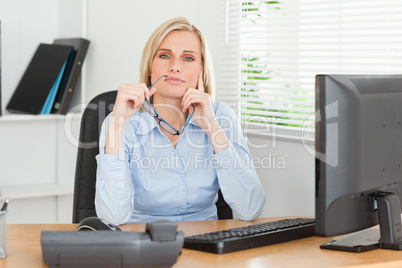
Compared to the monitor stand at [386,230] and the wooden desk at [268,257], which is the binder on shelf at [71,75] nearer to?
the wooden desk at [268,257]

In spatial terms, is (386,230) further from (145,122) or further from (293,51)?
(293,51)

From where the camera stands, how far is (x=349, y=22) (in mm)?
2236

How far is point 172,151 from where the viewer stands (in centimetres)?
211

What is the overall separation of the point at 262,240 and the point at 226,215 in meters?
0.67

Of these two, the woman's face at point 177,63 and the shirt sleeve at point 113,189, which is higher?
the woman's face at point 177,63

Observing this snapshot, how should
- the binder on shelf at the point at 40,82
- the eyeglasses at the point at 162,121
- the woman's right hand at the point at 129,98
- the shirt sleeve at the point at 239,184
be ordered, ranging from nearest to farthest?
1. the woman's right hand at the point at 129,98
2. the shirt sleeve at the point at 239,184
3. the eyeglasses at the point at 162,121
4. the binder on shelf at the point at 40,82

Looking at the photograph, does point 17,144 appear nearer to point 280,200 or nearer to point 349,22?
point 280,200

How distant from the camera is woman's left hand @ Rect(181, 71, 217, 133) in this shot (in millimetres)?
2016

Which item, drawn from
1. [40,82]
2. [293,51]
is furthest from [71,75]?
[293,51]

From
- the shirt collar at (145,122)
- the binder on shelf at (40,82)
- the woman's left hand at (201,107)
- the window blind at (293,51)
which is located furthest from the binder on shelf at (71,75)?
the woman's left hand at (201,107)

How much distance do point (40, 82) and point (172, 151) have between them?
1.25m

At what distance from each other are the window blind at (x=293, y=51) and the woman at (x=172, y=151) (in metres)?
0.41

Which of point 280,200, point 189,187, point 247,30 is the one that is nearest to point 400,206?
point 189,187

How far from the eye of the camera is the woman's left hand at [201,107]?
2016 millimetres
